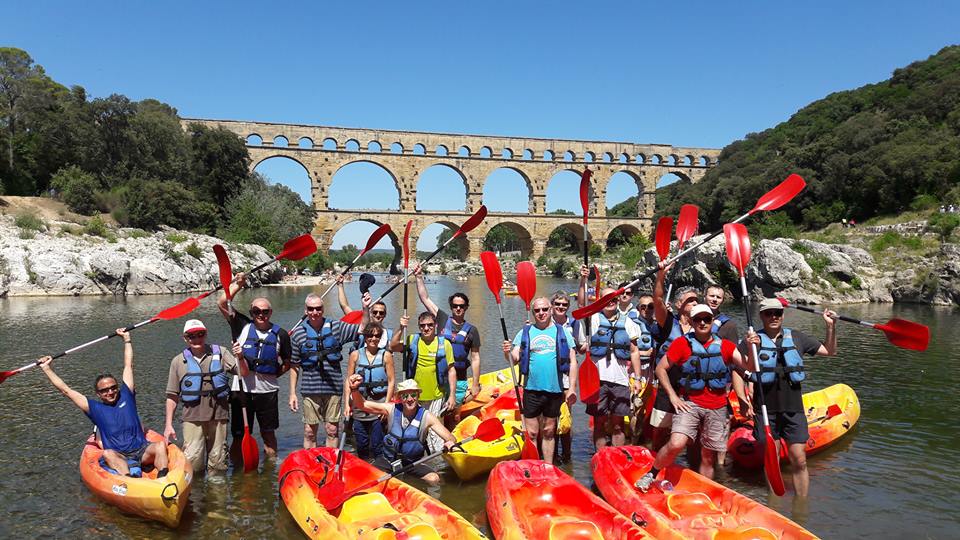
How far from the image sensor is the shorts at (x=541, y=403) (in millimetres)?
5105

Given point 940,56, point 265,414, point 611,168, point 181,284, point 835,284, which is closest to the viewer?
point 265,414

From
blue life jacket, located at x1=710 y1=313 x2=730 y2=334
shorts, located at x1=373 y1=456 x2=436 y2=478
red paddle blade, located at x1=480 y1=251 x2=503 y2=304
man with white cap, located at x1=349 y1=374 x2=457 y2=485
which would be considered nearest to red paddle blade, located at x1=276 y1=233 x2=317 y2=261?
red paddle blade, located at x1=480 y1=251 x2=503 y2=304

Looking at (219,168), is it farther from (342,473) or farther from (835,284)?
(342,473)

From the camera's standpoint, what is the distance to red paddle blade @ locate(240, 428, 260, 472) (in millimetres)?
5449

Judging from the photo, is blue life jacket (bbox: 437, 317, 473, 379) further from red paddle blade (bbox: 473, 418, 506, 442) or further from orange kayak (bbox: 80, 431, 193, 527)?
orange kayak (bbox: 80, 431, 193, 527)

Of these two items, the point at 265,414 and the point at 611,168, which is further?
the point at 611,168

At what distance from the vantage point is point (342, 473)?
468cm

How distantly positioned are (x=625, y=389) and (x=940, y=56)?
51.2 m

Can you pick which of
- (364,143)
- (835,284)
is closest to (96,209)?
(364,143)

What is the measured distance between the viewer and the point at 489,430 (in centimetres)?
530

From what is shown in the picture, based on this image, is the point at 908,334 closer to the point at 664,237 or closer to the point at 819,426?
the point at 819,426

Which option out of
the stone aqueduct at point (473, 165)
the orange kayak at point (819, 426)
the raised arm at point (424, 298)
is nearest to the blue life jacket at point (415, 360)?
the raised arm at point (424, 298)

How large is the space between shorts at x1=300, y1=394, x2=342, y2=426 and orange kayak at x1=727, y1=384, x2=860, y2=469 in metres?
3.59

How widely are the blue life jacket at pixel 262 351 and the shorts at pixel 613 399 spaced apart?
115 inches
